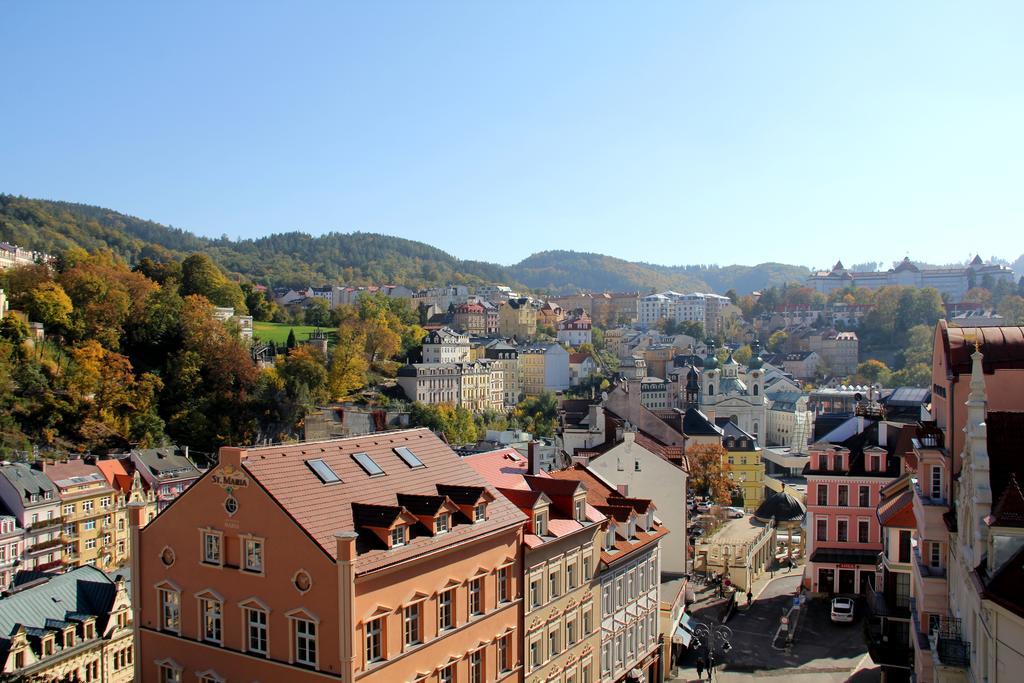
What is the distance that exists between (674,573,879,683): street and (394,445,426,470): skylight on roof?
13.4m

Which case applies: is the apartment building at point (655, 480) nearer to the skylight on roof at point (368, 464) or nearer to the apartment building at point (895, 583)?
the apartment building at point (895, 583)

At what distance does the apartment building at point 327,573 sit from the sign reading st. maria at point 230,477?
3 cm

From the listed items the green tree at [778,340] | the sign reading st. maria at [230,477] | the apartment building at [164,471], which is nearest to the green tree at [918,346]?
the green tree at [778,340]

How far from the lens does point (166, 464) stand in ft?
200

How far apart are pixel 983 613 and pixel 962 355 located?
232 inches

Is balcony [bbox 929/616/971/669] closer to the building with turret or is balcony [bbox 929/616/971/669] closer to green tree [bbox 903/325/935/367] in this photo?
the building with turret

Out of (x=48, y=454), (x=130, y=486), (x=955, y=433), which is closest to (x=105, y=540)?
(x=130, y=486)

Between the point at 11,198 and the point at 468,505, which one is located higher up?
the point at 11,198

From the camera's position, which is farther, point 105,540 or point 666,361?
point 666,361

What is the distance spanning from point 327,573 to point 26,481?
1515 inches

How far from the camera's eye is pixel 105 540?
52844 mm

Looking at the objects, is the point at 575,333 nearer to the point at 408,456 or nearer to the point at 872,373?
the point at 872,373

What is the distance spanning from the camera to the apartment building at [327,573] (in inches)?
675

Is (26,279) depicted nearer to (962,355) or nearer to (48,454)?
(48,454)
